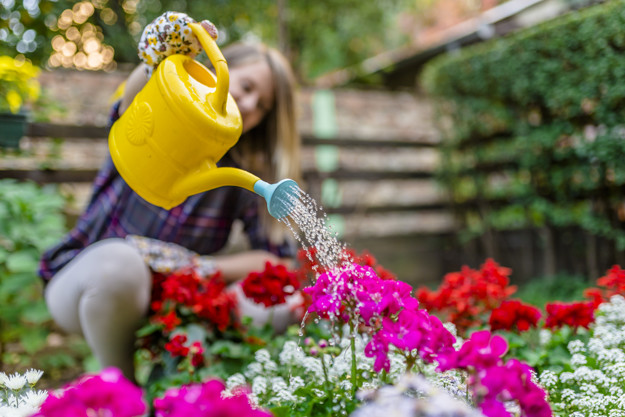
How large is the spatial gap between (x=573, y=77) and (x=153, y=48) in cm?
302

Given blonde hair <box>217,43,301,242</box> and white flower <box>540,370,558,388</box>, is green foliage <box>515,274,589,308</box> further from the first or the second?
white flower <box>540,370,558,388</box>

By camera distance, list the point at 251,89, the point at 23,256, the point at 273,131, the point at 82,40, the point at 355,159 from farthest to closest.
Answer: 1. the point at 355,159
2. the point at 82,40
3. the point at 23,256
4. the point at 273,131
5. the point at 251,89

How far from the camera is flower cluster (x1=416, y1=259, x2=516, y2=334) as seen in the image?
1.61 meters

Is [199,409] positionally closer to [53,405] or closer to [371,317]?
[53,405]

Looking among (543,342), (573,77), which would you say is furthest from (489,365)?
(573,77)

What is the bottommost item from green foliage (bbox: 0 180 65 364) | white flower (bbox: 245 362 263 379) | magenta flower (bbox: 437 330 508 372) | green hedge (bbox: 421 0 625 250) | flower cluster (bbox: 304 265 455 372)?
green foliage (bbox: 0 180 65 364)

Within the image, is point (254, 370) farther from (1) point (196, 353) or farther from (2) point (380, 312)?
(2) point (380, 312)

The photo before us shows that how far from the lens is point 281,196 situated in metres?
0.78

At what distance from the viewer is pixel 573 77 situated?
3.25 meters

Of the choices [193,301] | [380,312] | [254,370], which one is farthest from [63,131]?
[380,312]

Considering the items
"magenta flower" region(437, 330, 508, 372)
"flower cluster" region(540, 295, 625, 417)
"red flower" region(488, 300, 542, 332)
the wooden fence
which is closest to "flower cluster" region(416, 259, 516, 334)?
"red flower" region(488, 300, 542, 332)

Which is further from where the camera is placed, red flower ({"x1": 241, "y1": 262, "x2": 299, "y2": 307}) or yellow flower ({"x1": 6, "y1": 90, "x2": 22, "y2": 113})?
yellow flower ({"x1": 6, "y1": 90, "x2": 22, "y2": 113})

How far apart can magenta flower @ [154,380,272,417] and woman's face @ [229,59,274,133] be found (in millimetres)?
1130

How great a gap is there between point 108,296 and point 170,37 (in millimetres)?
842
